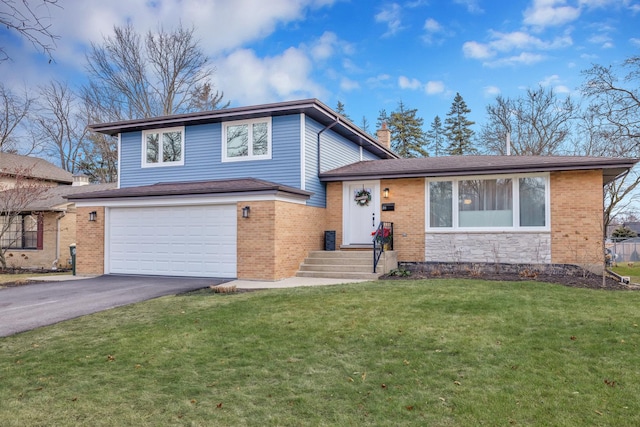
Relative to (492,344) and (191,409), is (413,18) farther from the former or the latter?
(191,409)

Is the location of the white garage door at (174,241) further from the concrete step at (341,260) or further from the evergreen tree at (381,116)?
the evergreen tree at (381,116)

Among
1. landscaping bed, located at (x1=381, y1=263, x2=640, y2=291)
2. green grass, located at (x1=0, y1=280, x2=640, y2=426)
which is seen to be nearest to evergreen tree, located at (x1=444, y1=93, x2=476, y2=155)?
landscaping bed, located at (x1=381, y1=263, x2=640, y2=291)

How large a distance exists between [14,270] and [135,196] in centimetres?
879

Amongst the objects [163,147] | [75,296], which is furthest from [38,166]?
[75,296]

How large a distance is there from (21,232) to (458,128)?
112 ft

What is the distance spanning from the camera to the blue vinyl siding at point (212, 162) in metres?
13.0

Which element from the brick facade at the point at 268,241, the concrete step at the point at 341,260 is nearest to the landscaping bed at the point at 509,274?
the concrete step at the point at 341,260

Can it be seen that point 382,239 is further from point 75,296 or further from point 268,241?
point 75,296

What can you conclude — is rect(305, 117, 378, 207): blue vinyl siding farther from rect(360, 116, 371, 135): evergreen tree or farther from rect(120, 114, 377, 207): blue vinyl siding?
rect(360, 116, 371, 135): evergreen tree

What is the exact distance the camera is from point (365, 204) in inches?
559

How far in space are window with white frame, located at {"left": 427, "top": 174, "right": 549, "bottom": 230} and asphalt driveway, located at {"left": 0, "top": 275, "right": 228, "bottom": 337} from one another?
7.00m

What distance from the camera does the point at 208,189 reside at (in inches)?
473

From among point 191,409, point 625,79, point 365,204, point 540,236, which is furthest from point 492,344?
point 625,79

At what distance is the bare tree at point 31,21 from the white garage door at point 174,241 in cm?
809
